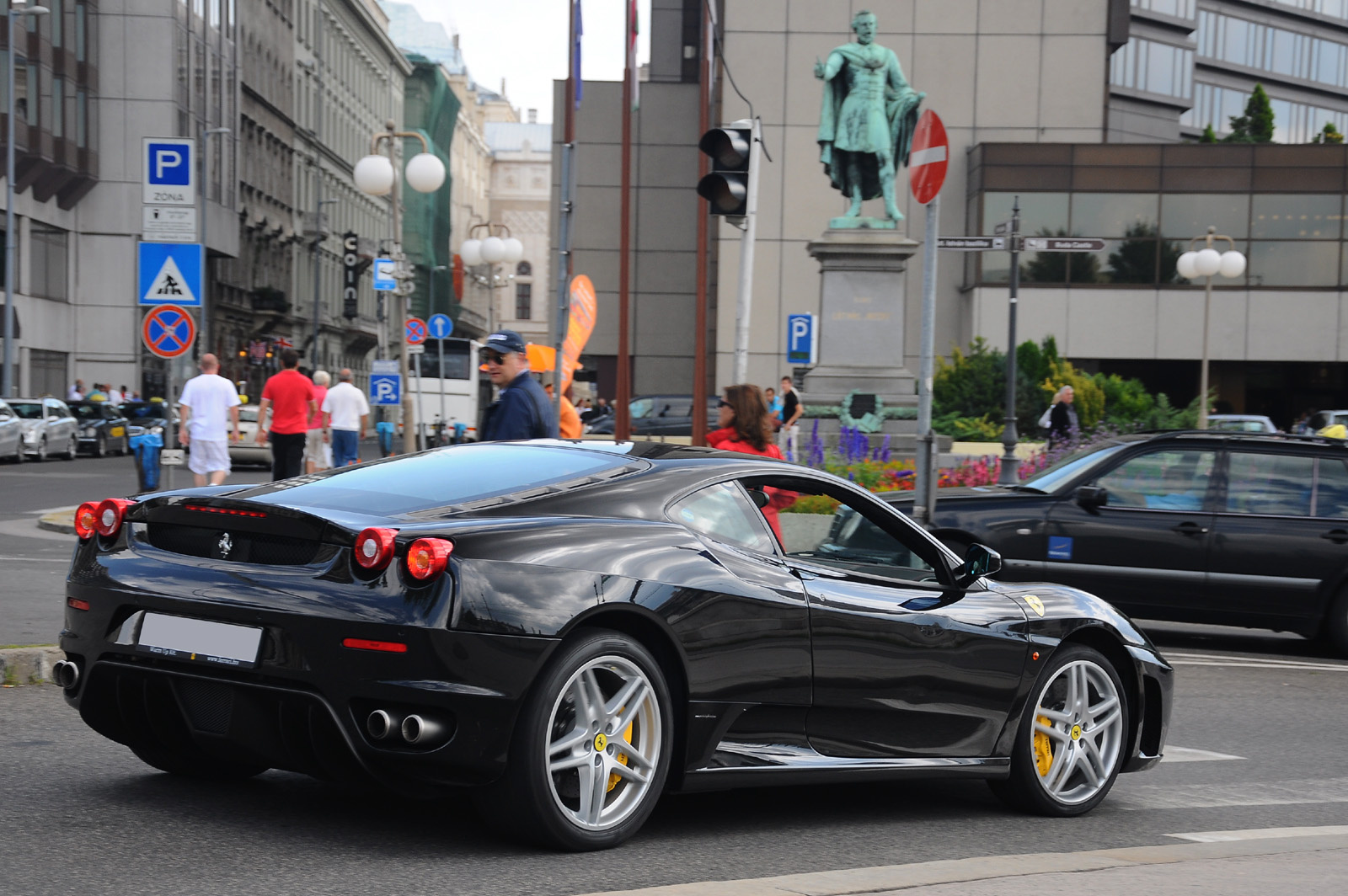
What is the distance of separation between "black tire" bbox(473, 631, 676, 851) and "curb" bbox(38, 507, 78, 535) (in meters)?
14.6

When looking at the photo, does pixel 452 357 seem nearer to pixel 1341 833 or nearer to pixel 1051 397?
pixel 1051 397

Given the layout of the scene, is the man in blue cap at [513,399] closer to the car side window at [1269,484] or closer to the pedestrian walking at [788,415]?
the car side window at [1269,484]

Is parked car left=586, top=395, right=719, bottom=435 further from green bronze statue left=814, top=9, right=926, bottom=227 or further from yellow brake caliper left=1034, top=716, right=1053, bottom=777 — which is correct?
yellow brake caliper left=1034, top=716, right=1053, bottom=777

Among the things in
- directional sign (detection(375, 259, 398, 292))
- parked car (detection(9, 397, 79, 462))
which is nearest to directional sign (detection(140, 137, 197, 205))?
directional sign (detection(375, 259, 398, 292))

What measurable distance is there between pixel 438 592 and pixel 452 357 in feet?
155

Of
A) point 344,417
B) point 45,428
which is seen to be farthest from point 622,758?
point 45,428

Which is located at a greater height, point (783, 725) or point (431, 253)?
point (431, 253)

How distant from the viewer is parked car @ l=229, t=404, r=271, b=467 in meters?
37.8

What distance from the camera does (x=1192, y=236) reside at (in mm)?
47219

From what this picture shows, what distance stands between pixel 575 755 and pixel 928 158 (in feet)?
23.0

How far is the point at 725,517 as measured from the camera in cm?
558

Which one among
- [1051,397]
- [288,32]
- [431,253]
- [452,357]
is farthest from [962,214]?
[431,253]

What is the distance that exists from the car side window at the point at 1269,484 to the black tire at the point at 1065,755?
18.5 ft

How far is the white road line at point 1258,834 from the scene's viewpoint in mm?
6000
